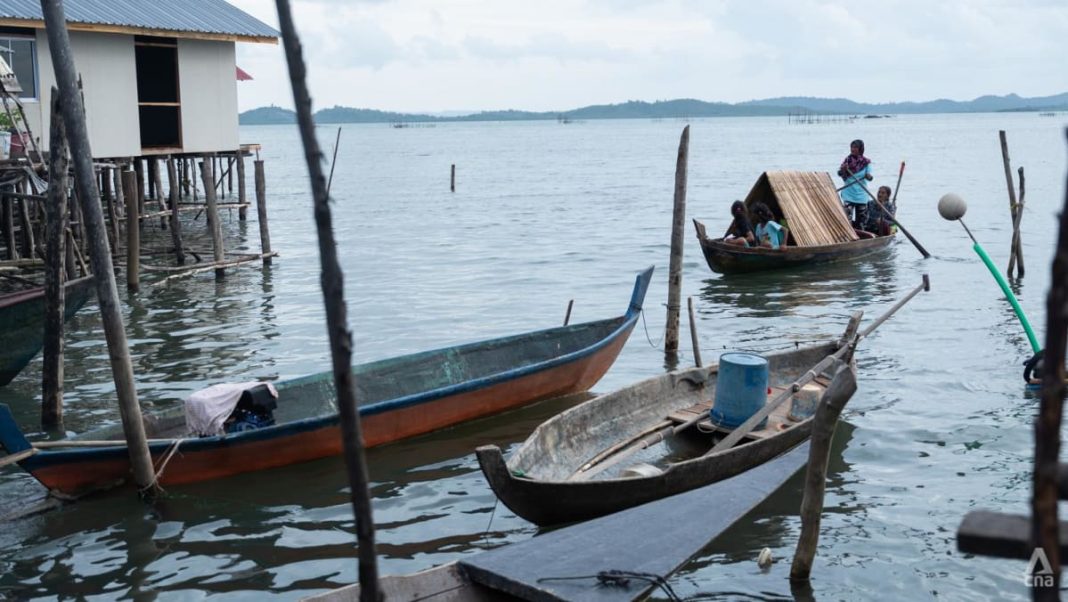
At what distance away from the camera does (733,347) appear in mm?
13562

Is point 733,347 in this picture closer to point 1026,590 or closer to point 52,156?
point 1026,590

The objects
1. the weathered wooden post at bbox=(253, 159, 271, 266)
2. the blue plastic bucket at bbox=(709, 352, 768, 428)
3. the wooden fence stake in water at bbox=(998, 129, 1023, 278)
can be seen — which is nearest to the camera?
the blue plastic bucket at bbox=(709, 352, 768, 428)

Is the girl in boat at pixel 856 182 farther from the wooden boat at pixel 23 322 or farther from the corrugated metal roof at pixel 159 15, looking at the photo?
the wooden boat at pixel 23 322

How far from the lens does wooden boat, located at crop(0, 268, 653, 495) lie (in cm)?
758

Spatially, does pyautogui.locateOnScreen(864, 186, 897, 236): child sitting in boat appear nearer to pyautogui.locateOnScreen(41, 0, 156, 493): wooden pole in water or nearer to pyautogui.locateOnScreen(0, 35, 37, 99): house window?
pyautogui.locateOnScreen(0, 35, 37, 99): house window

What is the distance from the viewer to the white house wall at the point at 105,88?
1609 cm

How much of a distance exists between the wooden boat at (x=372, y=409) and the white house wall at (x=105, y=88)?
9.35 metres

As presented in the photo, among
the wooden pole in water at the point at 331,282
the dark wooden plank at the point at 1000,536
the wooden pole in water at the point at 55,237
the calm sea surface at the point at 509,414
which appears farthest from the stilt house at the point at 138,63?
the dark wooden plank at the point at 1000,536

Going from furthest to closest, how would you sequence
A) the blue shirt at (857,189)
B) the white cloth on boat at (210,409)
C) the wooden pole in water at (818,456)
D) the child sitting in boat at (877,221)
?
the child sitting in boat at (877,221) → the blue shirt at (857,189) → the white cloth on boat at (210,409) → the wooden pole in water at (818,456)

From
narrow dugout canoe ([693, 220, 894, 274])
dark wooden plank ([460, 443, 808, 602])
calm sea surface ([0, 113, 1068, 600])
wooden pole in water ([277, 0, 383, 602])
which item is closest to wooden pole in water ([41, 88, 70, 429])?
calm sea surface ([0, 113, 1068, 600])

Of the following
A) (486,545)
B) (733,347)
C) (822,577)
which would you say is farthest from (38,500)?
(733,347)

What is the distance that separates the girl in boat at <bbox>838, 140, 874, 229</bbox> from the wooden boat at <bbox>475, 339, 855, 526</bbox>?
9.98 metres

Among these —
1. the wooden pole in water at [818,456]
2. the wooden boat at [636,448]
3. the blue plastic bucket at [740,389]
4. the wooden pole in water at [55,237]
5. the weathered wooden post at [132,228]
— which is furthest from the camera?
the weathered wooden post at [132,228]

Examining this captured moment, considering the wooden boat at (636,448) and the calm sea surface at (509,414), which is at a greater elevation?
the wooden boat at (636,448)
